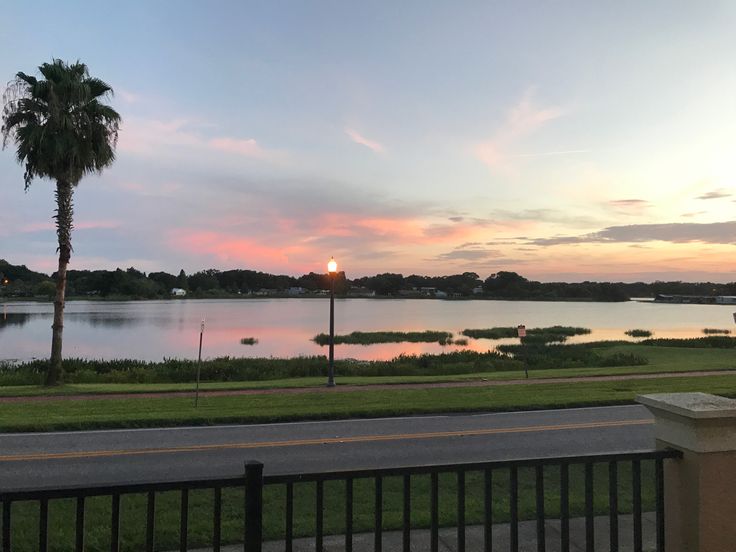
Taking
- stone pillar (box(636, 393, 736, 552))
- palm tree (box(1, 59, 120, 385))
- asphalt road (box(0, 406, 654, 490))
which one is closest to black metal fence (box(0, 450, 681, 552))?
stone pillar (box(636, 393, 736, 552))

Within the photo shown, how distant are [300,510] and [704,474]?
4213 mm

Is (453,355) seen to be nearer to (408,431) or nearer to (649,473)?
(408,431)

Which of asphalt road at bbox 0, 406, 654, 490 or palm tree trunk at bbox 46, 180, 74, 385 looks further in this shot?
palm tree trunk at bbox 46, 180, 74, 385

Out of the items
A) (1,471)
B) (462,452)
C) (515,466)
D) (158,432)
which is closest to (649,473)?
(462,452)

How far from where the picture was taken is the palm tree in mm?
20734

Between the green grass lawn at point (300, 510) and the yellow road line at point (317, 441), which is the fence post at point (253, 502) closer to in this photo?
the green grass lawn at point (300, 510)

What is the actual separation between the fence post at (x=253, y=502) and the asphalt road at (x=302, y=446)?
4374mm

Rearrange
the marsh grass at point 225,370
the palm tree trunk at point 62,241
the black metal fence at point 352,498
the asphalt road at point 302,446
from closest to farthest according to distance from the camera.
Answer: the black metal fence at point 352,498 → the asphalt road at point 302,446 → the palm tree trunk at point 62,241 → the marsh grass at point 225,370

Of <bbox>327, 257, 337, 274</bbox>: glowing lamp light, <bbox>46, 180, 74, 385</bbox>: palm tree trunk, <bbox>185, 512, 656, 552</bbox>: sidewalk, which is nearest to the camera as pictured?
<bbox>185, 512, 656, 552</bbox>: sidewalk

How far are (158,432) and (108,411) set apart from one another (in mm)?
2998

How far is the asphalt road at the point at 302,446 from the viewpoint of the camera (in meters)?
8.20

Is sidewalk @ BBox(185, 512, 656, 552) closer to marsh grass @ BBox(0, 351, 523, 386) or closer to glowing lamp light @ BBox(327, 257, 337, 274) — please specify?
glowing lamp light @ BBox(327, 257, 337, 274)

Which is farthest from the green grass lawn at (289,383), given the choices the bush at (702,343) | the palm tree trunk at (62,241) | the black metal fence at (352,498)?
the bush at (702,343)

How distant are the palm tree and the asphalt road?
44.5ft
